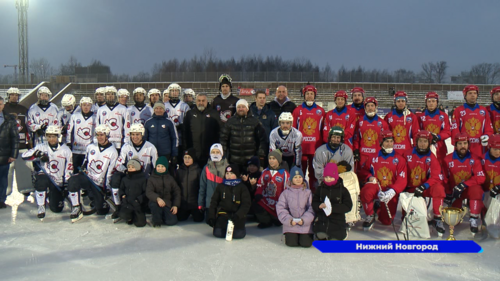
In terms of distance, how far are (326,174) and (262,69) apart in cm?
5620

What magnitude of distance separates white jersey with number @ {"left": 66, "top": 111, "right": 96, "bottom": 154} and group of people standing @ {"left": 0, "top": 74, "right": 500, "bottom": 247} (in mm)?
17

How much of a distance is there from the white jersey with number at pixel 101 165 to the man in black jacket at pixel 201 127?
50.1 inches

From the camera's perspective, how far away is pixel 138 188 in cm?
562

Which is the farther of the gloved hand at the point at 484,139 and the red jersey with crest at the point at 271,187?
the gloved hand at the point at 484,139

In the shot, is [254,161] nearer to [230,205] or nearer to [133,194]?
[230,205]

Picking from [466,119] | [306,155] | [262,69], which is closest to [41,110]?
[306,155]

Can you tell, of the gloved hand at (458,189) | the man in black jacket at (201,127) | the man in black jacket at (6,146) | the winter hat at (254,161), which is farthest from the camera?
the man in black jacket at (201,127)

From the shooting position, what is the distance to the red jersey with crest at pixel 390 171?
5.32 meters

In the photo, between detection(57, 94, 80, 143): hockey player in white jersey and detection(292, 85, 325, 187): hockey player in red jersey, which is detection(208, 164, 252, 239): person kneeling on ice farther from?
detection(57, 94, 80, 143): hockey player in white jersey

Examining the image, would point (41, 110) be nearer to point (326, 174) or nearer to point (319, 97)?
point (326, 174)

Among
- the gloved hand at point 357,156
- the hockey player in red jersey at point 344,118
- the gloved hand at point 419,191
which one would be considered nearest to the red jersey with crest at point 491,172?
the gloved hand at point 419,191

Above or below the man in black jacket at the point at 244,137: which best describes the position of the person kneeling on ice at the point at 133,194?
below

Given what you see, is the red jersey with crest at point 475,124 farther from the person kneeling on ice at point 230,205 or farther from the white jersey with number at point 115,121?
the white jersey with number at point 115,121

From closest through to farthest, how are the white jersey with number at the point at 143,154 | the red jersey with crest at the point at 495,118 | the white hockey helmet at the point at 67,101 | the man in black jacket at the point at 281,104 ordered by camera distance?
the white jersey with number at the point at 143,154 < the red jersey with crest at the point at 495,118 < the man in black jacket at the point at 281,104 < the white hockey helmet at the point at 67,101
